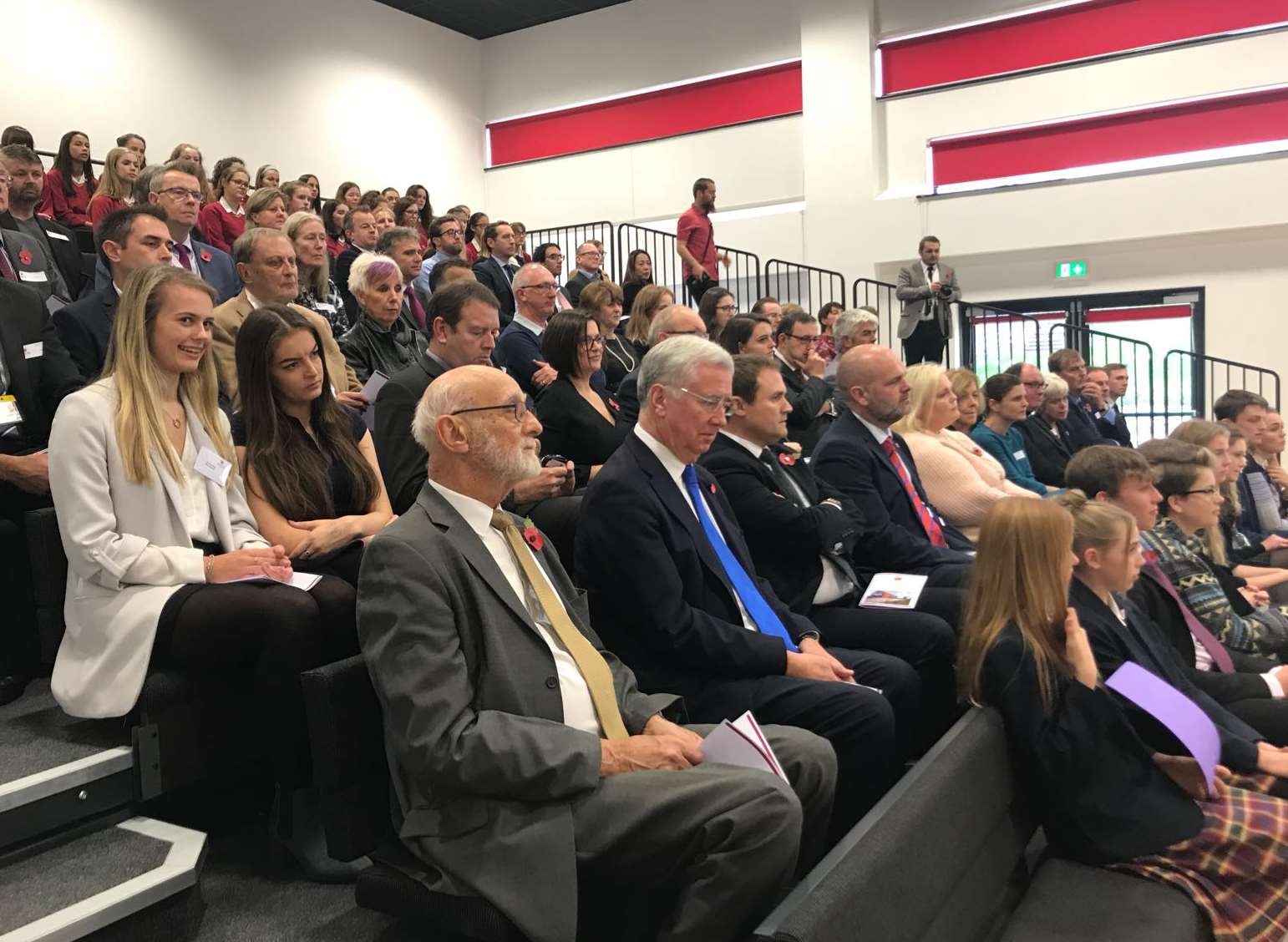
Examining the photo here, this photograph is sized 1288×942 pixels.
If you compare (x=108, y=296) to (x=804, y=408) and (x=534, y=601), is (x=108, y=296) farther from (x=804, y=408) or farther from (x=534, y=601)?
(x=804, y=408)

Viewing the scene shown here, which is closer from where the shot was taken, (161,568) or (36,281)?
(161,568)

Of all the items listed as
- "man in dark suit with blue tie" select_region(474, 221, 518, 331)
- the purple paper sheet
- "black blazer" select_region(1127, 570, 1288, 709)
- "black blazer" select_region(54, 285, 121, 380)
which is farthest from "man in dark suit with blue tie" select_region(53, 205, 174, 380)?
"man in dark suit with blue tie" select_region(474, 221, 518, 331)

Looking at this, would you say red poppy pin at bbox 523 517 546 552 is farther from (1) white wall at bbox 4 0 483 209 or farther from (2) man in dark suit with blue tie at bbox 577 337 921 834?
(1) white wall at bbox 4 0 483 209

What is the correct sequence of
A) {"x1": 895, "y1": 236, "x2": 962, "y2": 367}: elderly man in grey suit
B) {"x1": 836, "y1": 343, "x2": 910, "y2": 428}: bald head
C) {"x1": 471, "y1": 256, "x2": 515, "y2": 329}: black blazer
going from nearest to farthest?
{"x1": 836, "y1": 343, "x2": 910, "y2": 428}: bald head → {"x1": 471, "y1": 256, "x2": 515, "y2": 329}: black blazer → {"x1": 895, "y1": 236, "x2": 962, "y2": 367}: elderly man in grey suit

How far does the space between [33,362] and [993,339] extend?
9.76 meters

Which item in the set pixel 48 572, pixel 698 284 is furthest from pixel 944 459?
pixel 698 284

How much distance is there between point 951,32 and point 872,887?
440 inches

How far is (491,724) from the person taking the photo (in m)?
1.72

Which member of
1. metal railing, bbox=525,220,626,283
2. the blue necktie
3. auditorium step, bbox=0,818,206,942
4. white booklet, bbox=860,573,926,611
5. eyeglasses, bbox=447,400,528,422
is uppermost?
metal railing, bbox=525,220,626,283

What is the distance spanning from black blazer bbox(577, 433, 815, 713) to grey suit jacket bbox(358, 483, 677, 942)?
1.71 ft

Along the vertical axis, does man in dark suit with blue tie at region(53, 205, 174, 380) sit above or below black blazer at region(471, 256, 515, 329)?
below

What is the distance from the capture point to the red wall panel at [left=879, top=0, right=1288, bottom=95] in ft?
31.7

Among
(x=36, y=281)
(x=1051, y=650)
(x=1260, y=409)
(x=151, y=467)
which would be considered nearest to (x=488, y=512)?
(x=151, y=467)

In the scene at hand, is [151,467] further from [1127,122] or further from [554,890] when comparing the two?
[1127,122]
